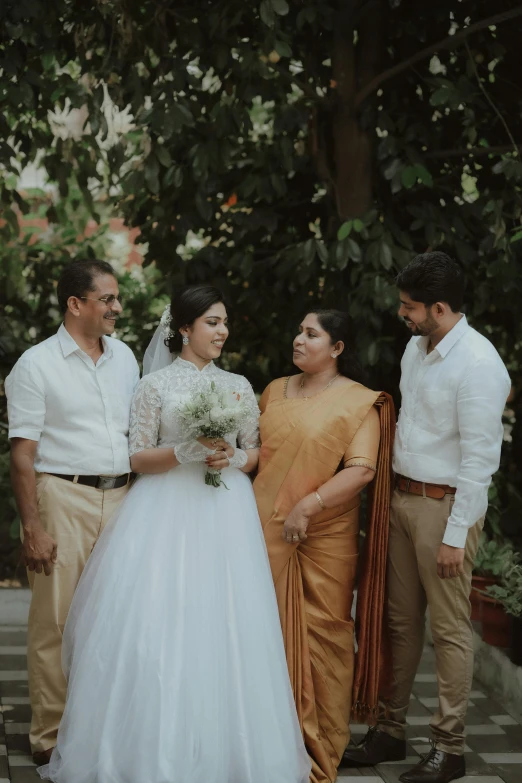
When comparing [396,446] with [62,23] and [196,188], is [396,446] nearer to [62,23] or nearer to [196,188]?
[196,188]

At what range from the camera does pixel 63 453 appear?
385cm

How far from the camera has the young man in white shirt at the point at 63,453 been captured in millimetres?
3832

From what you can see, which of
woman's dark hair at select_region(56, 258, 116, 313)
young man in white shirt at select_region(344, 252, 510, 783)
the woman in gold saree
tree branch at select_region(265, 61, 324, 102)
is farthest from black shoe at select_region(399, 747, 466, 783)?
tree branch at select_region(265, 61, 324, 102)

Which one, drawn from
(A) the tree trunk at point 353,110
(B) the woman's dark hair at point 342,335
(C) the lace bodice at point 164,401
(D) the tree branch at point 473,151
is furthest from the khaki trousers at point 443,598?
(D) the tree branch at point 473,151

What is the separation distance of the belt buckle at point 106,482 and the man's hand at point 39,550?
0.26 metres

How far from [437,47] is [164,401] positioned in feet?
7.55

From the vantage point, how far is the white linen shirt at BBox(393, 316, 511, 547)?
12.2ft

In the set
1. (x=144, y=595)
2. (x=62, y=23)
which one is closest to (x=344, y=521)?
(x=144, y=595)

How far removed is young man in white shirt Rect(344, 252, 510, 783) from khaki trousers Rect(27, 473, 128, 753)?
1.09 meters


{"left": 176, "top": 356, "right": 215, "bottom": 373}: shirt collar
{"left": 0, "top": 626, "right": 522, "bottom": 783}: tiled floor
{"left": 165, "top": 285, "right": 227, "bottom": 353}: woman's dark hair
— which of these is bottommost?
{"left": 0, "top": 626, "right": 522, "bottom": 783}: tiled floor

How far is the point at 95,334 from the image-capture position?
3.92m

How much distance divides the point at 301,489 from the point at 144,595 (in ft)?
2.28

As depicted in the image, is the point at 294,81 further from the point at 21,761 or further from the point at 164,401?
the point at 21,761

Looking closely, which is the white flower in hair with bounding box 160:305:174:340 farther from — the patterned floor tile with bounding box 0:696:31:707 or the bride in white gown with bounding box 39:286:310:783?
the patterned floor tile with bounding box 0:696:31:707
